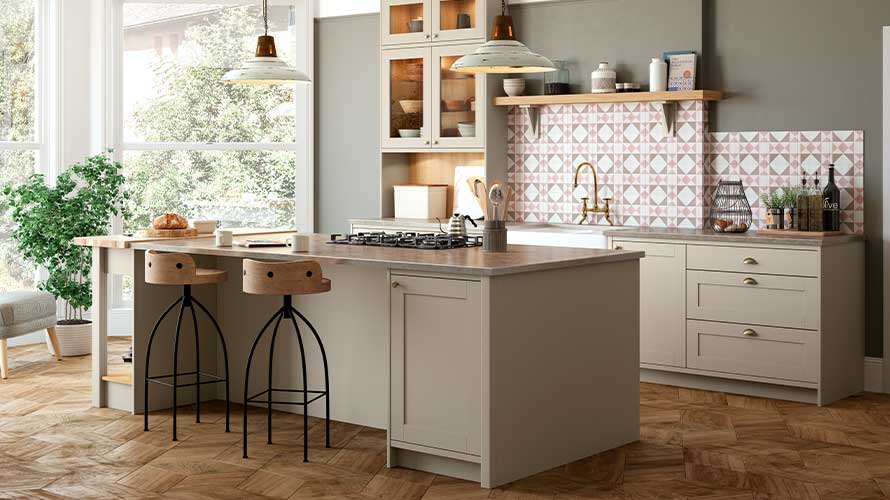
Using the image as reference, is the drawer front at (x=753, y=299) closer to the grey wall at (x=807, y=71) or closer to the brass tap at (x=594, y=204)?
the grey wall at (x=807, y=71)

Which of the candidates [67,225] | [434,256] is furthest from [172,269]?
[67,225]

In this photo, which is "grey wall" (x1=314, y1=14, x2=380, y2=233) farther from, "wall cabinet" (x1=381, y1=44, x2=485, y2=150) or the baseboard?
the baseboard

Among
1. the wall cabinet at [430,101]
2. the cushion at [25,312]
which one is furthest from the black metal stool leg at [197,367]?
the wall cabinet at [430,101]

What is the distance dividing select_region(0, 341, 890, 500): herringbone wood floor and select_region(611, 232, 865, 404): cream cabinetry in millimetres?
198

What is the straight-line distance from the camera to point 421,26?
24.4 ft

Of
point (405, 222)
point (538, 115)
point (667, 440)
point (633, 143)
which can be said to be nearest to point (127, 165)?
point (405, 222)

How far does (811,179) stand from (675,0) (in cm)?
134

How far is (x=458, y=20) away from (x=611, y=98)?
1.20 m

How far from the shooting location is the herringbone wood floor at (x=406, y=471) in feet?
14.2

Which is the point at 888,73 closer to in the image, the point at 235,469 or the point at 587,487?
the point at 587,487

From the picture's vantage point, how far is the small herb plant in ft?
23.5

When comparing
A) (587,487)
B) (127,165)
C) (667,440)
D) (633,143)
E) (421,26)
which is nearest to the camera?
(587,487)

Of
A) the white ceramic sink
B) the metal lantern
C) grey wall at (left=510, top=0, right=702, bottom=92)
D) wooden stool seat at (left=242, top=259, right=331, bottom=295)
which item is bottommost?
wooden stool seat at (left=242, top=259, right=331, bottom=295)

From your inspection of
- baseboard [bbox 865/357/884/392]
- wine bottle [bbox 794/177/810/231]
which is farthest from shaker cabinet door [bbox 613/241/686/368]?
baseboard [bbox 865/357/884/392]
